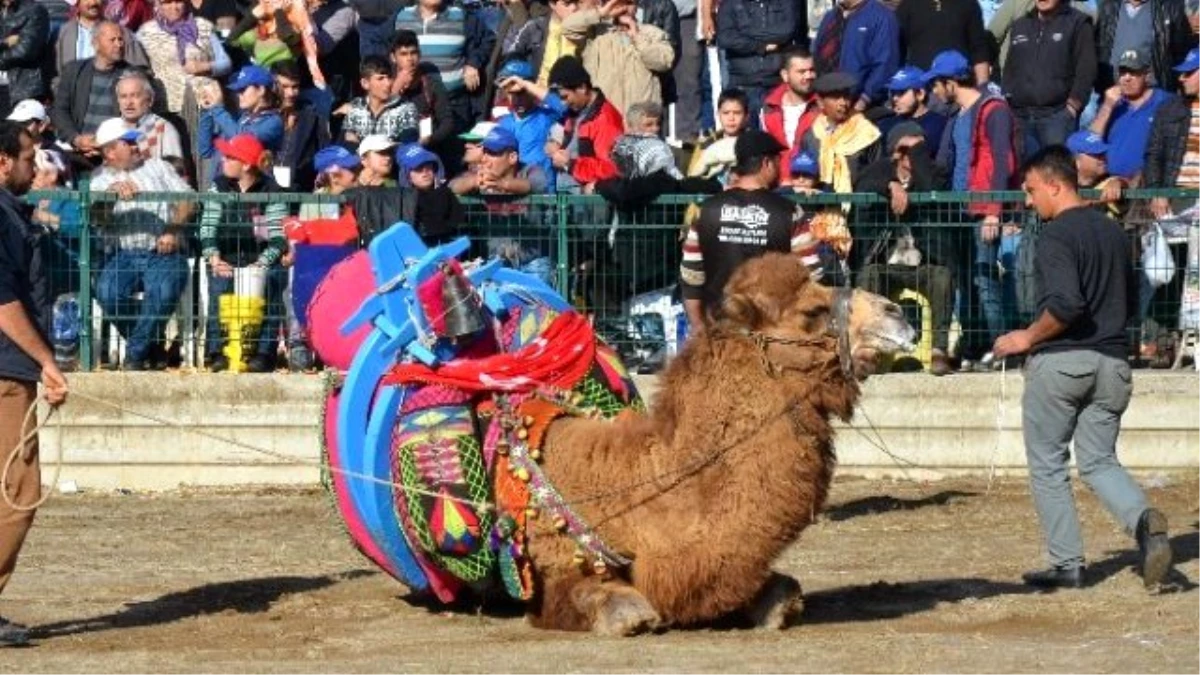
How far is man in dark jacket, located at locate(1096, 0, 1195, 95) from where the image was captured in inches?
795

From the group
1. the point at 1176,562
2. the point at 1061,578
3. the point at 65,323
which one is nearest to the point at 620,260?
the point at 65,323

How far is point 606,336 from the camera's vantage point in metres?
17.7

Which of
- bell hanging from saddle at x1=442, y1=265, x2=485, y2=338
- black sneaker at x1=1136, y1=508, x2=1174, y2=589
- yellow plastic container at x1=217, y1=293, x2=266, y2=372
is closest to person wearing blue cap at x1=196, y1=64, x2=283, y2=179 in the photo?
yellow plastic container at x1=217, y1=293, x2=266, y2=372

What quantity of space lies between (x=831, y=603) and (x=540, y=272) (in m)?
5.62

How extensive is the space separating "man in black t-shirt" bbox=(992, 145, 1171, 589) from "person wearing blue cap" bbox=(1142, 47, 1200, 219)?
5.55 meters

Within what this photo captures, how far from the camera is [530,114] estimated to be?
766 inches

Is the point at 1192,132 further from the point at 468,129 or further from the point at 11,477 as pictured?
the point at 11,477

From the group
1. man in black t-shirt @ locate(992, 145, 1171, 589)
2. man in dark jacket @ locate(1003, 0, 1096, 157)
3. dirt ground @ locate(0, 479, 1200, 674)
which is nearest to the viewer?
dirt ground @ locate(0, 479, 1200, 674)

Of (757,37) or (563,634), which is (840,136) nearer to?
(757,37)

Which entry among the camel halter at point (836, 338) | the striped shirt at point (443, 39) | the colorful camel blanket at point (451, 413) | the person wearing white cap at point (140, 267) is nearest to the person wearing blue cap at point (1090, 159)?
the striped shirt at point (443, 39)

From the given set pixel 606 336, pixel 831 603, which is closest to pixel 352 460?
pixel 831 603

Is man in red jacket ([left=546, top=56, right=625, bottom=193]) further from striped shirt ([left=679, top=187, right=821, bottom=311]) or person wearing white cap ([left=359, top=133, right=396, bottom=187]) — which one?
striped shirt ([left=679, top=187, right=821, bottom=311])

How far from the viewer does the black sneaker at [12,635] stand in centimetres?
1174

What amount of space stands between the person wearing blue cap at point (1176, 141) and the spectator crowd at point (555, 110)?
2cm
